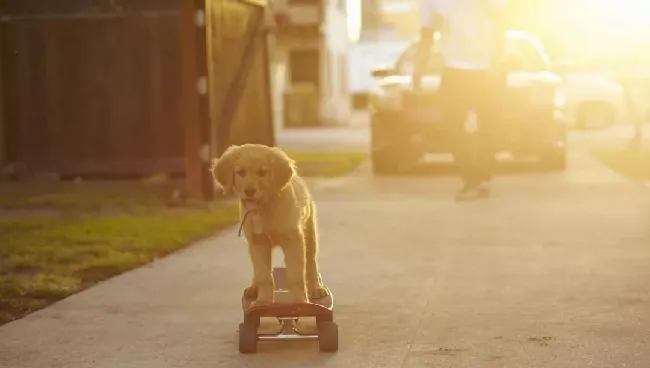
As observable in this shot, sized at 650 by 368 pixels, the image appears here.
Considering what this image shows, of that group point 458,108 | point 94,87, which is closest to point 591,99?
point 94,87

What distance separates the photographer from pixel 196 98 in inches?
445

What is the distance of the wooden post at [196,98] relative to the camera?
11203 mm

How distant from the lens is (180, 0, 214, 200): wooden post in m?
11.2

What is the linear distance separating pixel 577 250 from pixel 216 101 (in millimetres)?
4773

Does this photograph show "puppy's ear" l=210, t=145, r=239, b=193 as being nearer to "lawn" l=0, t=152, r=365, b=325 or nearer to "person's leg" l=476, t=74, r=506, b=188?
"lawn" l=0, t=152, r=365, b=325

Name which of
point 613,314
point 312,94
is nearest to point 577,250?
point 613,314

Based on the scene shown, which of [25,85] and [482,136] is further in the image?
[25,85]

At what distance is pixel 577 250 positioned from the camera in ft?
25.6

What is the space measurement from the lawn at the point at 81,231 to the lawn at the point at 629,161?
4.76 metres

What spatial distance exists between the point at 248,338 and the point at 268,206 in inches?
20.0

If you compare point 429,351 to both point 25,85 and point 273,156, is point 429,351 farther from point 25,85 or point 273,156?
point 25,85

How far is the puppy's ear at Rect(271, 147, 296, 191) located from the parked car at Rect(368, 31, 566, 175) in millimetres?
8560

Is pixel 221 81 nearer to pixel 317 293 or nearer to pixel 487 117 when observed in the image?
pixel 487 117

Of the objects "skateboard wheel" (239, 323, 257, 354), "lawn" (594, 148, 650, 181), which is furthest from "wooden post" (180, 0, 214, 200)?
"skateboard wheel" (239, 323, 257, 354)
